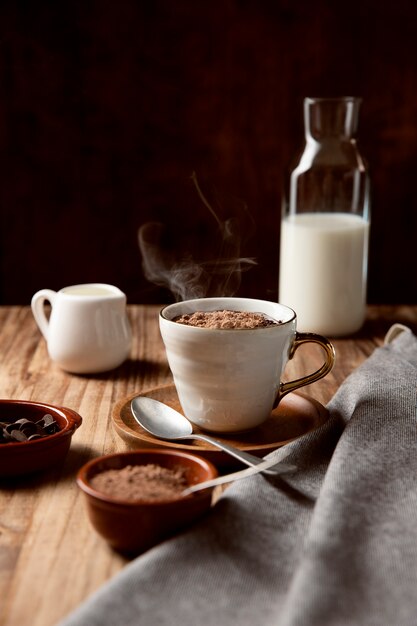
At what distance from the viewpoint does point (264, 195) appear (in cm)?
198

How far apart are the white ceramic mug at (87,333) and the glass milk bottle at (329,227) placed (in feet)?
1.35

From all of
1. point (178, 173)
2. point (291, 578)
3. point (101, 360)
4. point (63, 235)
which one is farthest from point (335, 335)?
point (291, 578)

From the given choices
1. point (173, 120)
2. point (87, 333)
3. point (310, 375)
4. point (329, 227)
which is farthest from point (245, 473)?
point (173, 120)

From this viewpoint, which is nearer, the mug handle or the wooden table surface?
the wooden table surface

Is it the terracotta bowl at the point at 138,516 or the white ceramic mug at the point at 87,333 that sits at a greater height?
the terracotta bowl at the point at 138,516

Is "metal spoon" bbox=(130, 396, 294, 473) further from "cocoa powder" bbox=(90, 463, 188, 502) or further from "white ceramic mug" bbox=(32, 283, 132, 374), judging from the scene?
"white ceramic mug" bbox=(32, 283, 132, 374)

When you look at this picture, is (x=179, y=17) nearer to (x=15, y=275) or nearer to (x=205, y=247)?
(x=205, y=247)

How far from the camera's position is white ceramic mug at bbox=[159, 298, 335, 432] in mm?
902

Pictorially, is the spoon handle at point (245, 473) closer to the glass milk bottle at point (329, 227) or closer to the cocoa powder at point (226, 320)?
the cocoa powder at point (226, 320)

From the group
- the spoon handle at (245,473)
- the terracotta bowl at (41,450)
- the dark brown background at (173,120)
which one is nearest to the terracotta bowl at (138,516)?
the spoon handle at (245,473)

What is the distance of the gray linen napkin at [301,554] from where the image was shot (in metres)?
0.59

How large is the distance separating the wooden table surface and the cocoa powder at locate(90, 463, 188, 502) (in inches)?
1.9

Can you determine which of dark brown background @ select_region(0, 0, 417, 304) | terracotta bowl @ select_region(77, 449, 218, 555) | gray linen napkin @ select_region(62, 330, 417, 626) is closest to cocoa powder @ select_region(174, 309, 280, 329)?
gray linen napkin @ select_region(62, 330, 417, 626)

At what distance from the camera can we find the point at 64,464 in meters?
0.90
